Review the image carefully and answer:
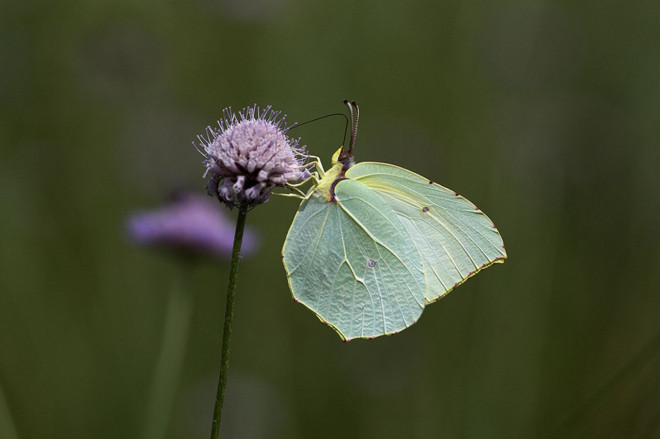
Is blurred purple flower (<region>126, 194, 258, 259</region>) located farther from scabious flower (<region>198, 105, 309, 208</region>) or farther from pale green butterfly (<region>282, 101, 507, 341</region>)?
scabious flower (<region>198, 105, 309, 208</region>)

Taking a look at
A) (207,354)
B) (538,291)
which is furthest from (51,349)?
(538,291)

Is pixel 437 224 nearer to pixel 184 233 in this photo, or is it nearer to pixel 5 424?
pixel 184 233

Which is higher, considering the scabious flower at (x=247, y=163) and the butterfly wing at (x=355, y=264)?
the scabious flower at (x=247, y=163)

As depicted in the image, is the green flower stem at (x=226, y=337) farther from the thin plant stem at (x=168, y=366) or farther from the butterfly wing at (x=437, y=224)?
the thin plant stem at (x=168, y=366)

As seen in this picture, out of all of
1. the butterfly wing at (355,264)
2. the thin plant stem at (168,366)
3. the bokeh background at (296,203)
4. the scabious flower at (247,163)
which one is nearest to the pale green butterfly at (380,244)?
the butterfly wing at (355,264)

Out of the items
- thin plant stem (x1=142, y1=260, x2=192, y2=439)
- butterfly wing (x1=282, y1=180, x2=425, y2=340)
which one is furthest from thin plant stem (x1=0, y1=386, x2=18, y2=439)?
butterfly wing (x1=282, y1=180, x2=425, y2=340)

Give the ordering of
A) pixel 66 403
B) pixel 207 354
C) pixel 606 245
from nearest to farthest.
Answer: pixel 66 403 → pixel 207 354 → pixel 606 245

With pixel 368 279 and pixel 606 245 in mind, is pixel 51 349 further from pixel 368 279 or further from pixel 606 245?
pixel 606 245
